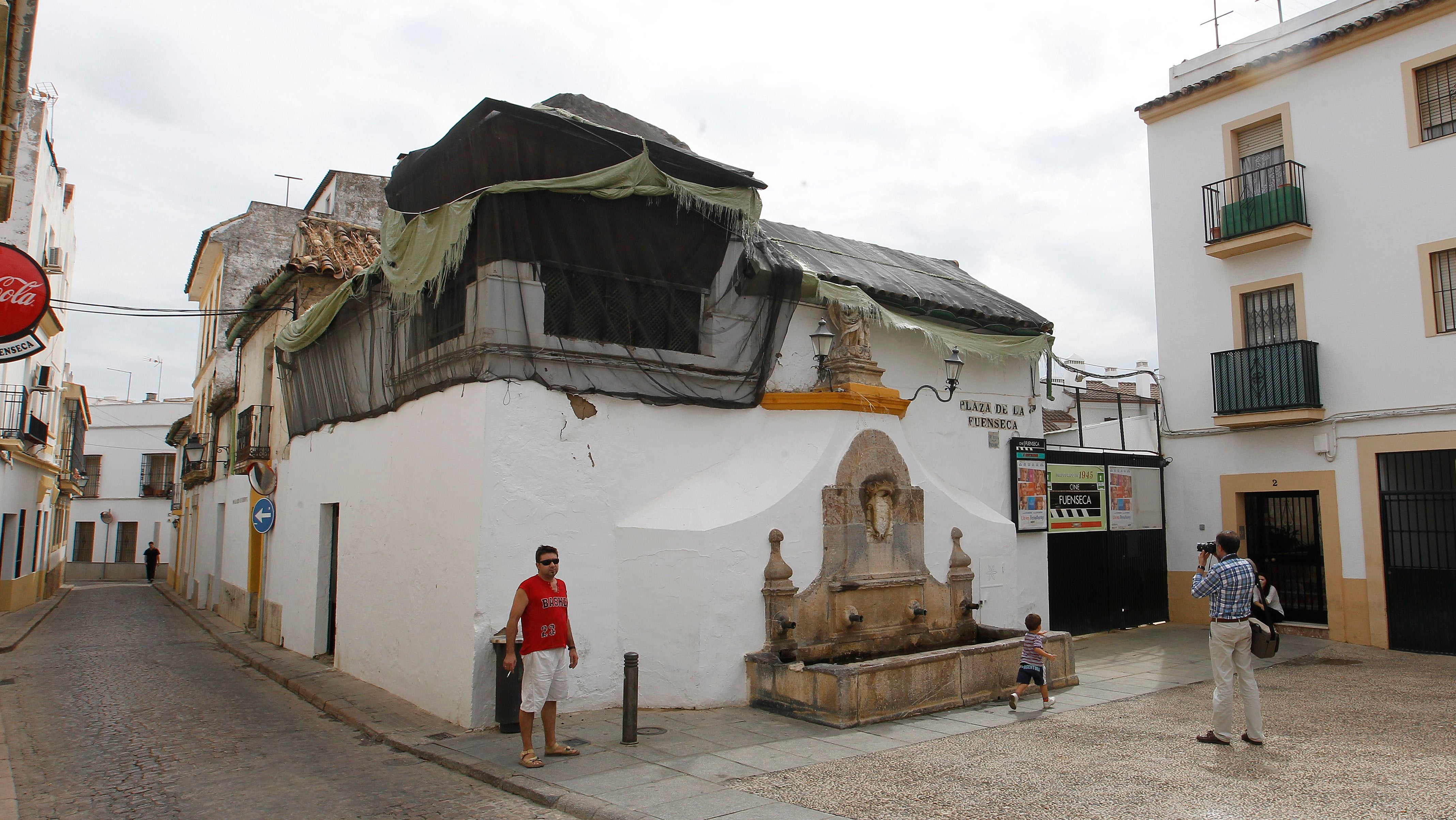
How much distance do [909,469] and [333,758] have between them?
6.23 m

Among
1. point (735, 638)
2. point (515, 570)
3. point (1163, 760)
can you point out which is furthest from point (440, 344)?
point (1163, 760)

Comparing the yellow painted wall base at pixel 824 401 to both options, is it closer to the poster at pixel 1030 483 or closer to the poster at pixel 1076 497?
the poster at pixel 1030 483

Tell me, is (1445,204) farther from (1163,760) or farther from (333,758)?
(333,758)

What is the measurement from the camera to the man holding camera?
262 inches

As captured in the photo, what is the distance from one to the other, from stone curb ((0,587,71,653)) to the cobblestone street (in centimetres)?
173

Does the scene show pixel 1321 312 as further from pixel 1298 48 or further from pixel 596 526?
pixel 596 526

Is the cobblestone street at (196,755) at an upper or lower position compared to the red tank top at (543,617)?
lower

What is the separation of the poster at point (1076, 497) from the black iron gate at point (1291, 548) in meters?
2.61

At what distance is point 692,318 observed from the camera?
9.12m

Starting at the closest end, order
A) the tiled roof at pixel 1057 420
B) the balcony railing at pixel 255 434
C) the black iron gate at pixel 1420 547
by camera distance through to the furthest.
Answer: the black iron gate at pixel 1420 547
the balcony railing at pixel 255 434
the tiled roof at pixel 1057 420

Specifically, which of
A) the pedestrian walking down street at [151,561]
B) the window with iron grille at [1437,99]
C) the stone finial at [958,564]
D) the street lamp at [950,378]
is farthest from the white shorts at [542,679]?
the pedestrian walking down street at [151,561]

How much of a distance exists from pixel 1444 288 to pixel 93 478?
4528cm

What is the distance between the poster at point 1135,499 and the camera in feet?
44.7

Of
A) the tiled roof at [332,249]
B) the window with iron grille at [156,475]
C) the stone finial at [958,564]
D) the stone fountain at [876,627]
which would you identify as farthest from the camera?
the window with iron grille at [156,475]
